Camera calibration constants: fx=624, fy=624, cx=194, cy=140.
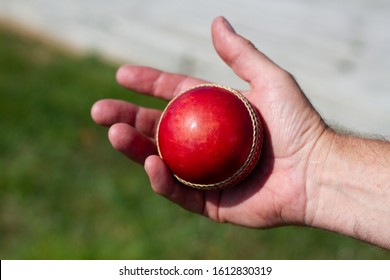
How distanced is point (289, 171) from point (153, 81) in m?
→ 1.17

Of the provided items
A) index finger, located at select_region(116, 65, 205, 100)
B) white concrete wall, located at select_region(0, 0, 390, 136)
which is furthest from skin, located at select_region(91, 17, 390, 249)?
white concrete wall, located at select_region(0, 0, 390, 136)

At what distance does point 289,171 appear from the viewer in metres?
3.64

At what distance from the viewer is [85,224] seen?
4.91 meters

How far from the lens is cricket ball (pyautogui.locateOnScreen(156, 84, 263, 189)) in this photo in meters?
3.39

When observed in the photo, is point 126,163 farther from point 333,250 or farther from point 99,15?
point 99,15

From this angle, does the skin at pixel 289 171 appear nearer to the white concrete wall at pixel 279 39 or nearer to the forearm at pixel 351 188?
the forearm at pixel 351 188

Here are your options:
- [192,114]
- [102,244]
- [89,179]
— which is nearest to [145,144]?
[192,114]

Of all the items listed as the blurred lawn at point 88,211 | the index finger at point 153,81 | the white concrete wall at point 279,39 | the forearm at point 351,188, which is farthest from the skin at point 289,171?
the white concrete wall at point 279,39

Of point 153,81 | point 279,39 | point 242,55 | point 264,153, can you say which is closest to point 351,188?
point 264,153

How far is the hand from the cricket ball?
140 millimetres

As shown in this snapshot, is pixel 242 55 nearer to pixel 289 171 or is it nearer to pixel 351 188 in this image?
pixel 289 171

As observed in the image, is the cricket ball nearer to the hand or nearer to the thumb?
the hand

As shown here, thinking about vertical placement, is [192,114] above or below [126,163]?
above

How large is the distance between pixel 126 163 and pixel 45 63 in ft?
7.67
